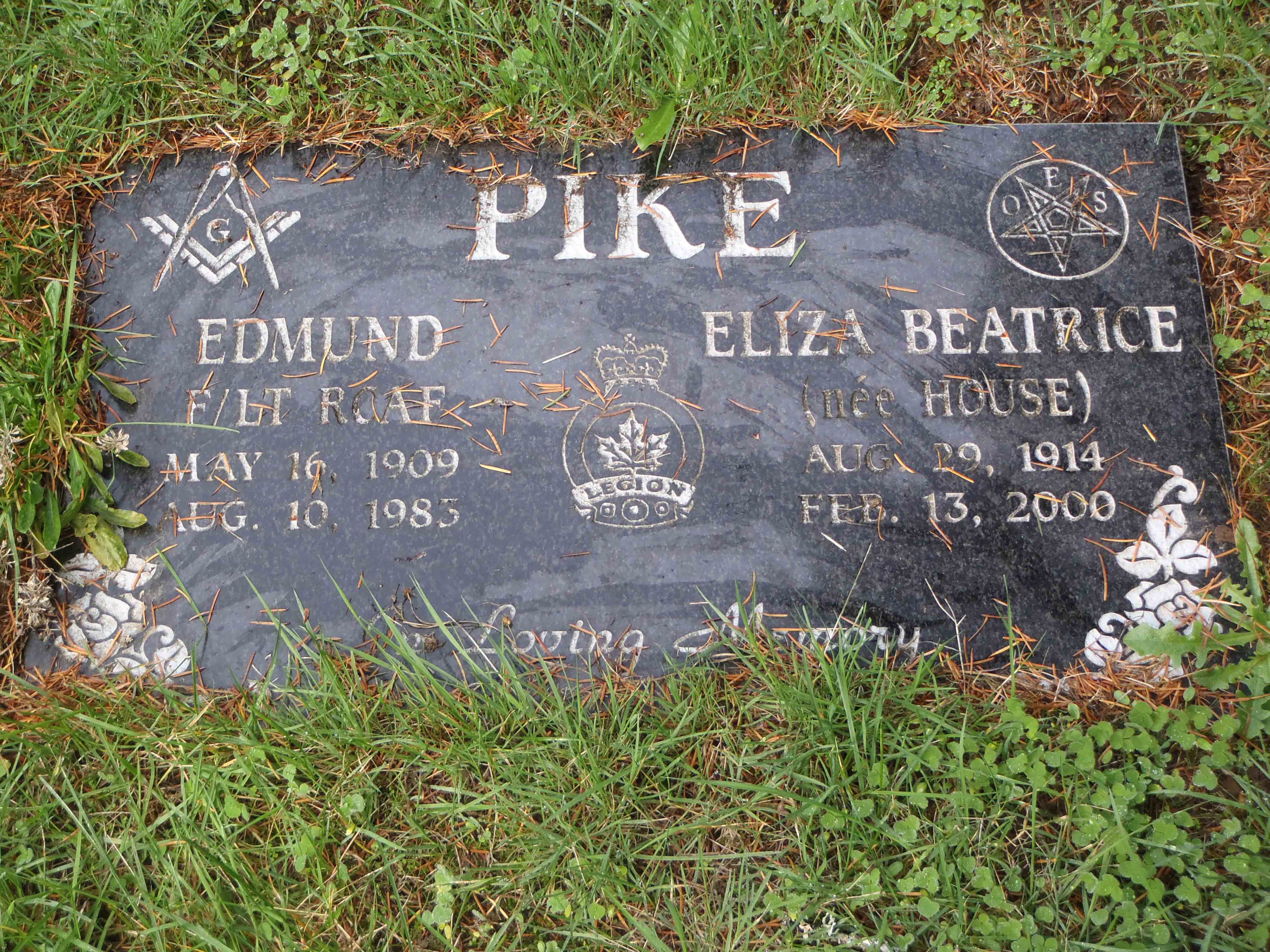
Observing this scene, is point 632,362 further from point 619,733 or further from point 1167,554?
point 1167,554

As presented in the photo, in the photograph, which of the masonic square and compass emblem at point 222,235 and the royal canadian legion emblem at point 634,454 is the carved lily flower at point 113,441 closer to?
the masonic square and compass emblem at point 222,235

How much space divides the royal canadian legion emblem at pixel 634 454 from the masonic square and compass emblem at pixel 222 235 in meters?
0.91

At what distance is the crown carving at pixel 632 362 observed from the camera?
6.68ft

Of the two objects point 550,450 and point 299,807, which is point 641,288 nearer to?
point 550,450

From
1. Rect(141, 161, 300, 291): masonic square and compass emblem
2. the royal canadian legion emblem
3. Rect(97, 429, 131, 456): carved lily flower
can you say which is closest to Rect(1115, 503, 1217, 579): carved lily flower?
the royal canadian legion emblem

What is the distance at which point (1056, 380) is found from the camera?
6.54 feet

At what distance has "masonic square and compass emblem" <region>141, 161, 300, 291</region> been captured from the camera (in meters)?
2.13

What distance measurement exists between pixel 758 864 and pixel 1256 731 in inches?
44.4

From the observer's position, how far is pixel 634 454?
6.53 feet

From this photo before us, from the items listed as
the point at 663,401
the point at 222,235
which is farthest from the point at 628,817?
the point at 222,235

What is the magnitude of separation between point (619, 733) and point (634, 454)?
0.66 m

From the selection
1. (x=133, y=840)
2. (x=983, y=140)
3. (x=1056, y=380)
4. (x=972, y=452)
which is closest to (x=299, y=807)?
(x=133, y=840)

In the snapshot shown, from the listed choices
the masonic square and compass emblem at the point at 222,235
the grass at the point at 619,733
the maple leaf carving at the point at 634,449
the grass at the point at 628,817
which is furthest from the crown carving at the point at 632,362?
the masonic square and compass emblem at the point at 222,235

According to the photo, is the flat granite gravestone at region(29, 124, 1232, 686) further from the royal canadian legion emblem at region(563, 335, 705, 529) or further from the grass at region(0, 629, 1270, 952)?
the grass at region(0, 629, 1270, 952)
